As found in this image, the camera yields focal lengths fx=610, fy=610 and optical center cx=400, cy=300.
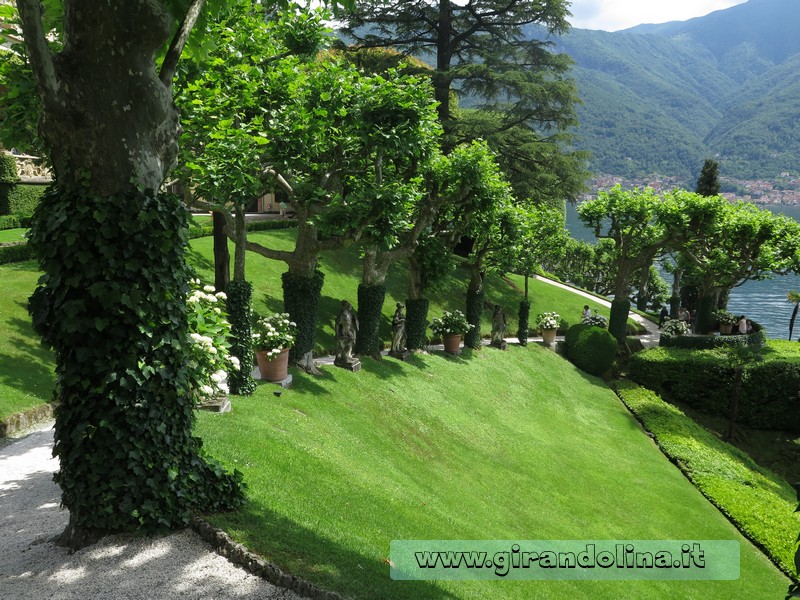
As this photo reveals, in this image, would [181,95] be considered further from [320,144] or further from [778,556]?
[778,556]

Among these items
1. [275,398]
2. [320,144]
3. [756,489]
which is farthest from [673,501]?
[320,144]

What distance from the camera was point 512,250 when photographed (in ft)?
92.0

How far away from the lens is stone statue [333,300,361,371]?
66.5ft

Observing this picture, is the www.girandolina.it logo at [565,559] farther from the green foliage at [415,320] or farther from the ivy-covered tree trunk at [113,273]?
the green foliage at [415,320]

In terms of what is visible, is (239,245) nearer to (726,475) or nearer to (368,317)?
(368,317)

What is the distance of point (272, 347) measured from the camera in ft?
55.4

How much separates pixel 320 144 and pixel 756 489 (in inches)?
759

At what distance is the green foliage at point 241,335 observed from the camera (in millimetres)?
15102

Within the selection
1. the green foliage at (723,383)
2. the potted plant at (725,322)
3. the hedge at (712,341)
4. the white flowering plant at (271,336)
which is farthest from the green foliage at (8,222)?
the potted plant at (725,322)

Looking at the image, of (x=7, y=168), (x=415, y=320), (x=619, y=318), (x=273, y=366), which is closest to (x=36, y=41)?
(x=273, y=366)

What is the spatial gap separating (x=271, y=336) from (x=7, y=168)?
1898 cm

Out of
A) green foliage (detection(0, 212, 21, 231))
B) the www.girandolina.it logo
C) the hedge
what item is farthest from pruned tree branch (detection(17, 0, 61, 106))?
the hedge

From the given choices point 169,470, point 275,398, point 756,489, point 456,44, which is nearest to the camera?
point 169,470

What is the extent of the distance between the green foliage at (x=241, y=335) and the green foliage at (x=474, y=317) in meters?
15.2
